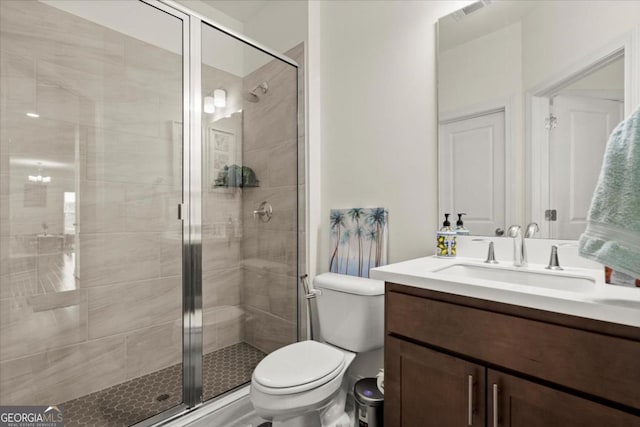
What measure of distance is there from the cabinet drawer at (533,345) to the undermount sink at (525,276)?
17 cm

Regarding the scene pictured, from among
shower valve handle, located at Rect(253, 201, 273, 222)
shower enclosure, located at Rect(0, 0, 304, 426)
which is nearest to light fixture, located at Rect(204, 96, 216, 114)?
shower enclosure, located at Rect(0, 0, 304, 426)

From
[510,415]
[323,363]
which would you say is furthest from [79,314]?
[510,415]

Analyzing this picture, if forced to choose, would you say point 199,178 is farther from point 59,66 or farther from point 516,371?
point 516,371

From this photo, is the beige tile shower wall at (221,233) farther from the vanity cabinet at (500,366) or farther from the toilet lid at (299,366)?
the vanity cabinet at (500,366)

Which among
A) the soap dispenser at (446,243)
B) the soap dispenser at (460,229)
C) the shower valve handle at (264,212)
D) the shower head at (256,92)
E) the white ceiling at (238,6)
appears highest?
the white ceiling at (238,6)

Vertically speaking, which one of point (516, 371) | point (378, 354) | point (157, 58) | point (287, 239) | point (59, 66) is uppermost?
point (157, 58)

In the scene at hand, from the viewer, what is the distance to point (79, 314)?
66.6 inches

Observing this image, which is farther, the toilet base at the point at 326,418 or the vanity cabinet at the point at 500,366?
the toilet base at the point at 326,418

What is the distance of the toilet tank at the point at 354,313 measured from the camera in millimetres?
1447

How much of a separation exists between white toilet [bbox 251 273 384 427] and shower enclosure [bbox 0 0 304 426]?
60 centimetres

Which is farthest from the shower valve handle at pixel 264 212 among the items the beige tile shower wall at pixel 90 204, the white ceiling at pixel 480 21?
the white ceiling at pixel 480 21

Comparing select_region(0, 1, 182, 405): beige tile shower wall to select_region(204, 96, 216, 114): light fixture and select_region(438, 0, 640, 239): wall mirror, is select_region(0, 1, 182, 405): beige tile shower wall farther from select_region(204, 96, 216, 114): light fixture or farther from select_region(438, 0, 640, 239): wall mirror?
select_region(438, 0, 640, 239): wall mirror

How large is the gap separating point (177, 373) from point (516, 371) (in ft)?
5.15

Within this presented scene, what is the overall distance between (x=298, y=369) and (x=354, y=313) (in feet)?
1.17
